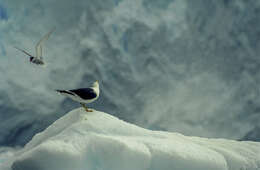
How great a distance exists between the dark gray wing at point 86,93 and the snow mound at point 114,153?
37 centimetres

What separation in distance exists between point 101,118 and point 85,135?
2.69 ft

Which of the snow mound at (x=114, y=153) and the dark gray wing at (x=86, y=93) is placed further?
the dark gray wing at (x=86, y=93)

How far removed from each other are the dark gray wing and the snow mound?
37 centimetres

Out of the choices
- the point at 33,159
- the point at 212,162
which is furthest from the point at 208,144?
the point at 33,159

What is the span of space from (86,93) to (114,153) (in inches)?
65.3

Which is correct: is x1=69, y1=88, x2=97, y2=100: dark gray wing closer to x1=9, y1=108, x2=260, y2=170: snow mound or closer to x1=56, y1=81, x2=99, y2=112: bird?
x1=56, y1=81, x2=99, y2=112: bird

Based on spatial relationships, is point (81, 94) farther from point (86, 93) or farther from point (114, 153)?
point (114, 153)

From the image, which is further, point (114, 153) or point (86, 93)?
point (86, 93)

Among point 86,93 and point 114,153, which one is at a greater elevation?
point 86,93

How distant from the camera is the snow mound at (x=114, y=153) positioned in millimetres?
4863

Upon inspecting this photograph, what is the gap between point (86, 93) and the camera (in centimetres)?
634

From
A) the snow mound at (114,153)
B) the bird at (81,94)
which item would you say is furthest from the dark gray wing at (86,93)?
the snow mound at (114,153)

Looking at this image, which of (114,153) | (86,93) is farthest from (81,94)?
(114,153)

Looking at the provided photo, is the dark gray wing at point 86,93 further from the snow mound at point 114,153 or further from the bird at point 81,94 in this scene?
the snow mound at point 114,153
